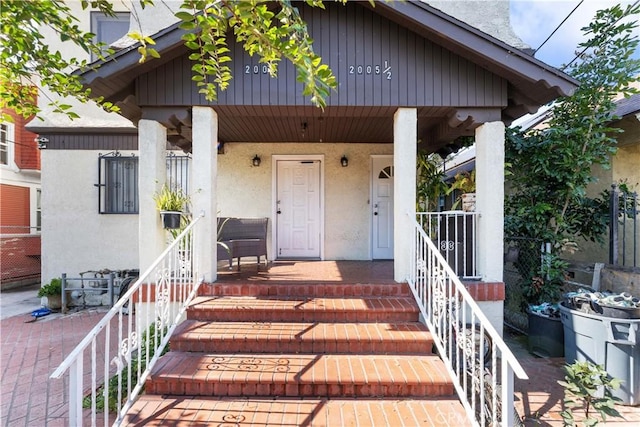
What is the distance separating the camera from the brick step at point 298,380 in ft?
8.95

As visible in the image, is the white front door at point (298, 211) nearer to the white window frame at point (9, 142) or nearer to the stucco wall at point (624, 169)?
the stucco wall at point (624, 169)

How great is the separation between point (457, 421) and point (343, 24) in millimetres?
4234

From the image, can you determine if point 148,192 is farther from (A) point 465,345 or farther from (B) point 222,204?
(A) point 465,345

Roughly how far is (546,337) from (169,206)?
5016mm

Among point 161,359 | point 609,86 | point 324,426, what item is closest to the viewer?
point 324,426

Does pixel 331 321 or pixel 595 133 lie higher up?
pixel 595 133

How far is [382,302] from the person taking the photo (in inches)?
148

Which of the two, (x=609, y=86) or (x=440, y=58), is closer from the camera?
(x=440, y=58)

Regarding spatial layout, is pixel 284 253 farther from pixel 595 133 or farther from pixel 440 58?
pixel 595 133

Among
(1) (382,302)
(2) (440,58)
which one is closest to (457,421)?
(1) (382,302)

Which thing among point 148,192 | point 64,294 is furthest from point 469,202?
point 64,294

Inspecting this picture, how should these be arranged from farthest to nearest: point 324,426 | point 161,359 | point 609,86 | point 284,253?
point 284,253
point 609,86
point 161,359
point 324,426

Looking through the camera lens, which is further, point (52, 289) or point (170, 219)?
point (52, 289)

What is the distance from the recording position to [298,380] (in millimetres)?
2727
